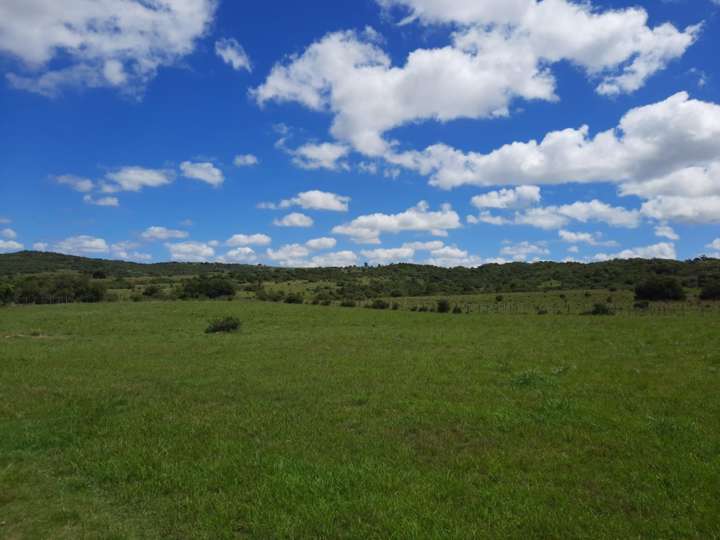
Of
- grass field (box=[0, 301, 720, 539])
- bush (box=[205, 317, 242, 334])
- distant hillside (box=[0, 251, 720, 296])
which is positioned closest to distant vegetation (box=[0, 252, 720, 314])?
distant hillside (box=[0, 251, 720, 296])

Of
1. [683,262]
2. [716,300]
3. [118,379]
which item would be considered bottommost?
[118,379]

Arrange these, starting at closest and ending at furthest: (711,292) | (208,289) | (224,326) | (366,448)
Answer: (366,448) < (224,326) < (711,292) < (208,289)

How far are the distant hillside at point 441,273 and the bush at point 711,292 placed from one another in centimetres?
1386

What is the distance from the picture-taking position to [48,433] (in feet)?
35.0

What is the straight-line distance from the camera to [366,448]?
919 cm

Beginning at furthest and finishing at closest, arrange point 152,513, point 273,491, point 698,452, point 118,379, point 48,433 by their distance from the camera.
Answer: point 118,379 < point 48,433 < point 698,452 < point 273,491 < point 152,513

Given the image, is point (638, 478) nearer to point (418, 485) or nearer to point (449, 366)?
point (418, 485)

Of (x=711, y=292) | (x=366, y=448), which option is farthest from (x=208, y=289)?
(x=366, y=448)

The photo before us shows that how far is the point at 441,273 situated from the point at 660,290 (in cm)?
8244

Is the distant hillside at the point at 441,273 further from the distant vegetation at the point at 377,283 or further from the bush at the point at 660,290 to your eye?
the bush at the point at 660,290

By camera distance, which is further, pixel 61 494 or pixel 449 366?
pixel 449 366

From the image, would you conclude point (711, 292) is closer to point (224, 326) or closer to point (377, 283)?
point (224, 326)

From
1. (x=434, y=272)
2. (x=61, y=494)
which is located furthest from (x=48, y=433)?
(x=434, y=272)

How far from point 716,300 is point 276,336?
181 ft
